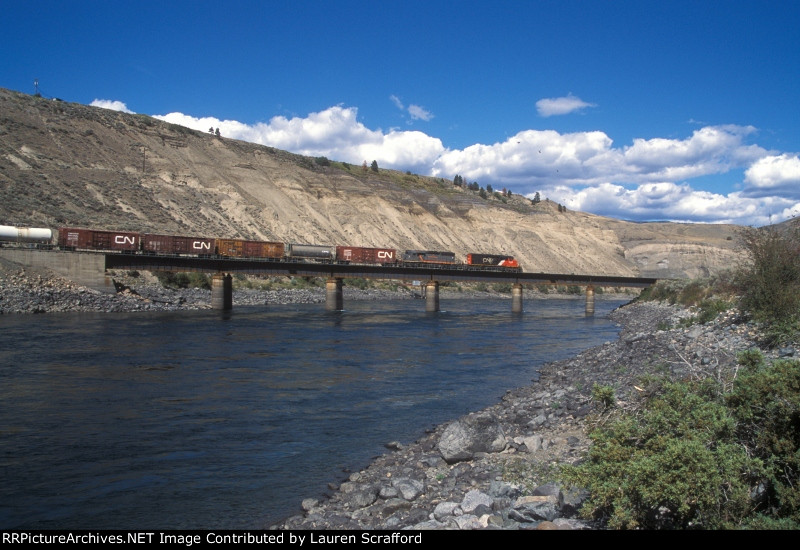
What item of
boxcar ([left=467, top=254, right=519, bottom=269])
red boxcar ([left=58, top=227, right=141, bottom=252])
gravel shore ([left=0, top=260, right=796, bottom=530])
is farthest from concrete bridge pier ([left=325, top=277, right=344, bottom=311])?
gravel shore ([left=0, top=260, right=796, bottom=530])

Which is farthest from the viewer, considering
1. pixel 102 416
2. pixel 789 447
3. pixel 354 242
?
pixel 354 242

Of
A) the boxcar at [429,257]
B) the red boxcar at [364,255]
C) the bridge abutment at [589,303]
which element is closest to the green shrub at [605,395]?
the bridge abutment at [589,303]

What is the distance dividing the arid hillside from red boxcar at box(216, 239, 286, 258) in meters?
13.1

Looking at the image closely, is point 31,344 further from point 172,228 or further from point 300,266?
point 172,228

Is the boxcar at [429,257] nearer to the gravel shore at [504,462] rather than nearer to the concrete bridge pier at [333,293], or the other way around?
the concrete bridge pier at [333,293]

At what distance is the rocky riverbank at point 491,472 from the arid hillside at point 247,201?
2906 centimetres

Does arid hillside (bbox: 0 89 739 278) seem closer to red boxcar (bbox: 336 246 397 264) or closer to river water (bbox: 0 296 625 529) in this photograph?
red boxcar (bbox: 336 246 397 264)

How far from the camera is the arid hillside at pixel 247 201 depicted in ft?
214

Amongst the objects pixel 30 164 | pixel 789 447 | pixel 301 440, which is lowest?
pixel 301 440

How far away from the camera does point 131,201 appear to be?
70.4 metres

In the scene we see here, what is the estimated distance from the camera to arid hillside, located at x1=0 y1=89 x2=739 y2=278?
2574 inches

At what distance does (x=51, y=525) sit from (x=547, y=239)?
117986 millimetres

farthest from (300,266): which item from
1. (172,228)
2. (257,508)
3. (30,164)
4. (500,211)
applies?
(500,211)
